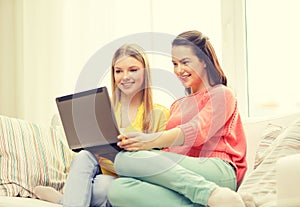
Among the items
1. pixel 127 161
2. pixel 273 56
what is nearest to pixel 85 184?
pixel 127 161

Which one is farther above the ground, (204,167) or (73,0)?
(73,0)

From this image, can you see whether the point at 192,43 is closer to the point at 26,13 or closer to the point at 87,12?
the point at 87,12

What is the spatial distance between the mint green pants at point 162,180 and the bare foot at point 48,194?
12.4 inches

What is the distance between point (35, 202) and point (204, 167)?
21.8 inches

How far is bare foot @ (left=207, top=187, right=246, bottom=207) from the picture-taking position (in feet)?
4.53

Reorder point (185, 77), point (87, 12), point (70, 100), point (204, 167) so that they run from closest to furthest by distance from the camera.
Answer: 1. point (204, 167)
2. point (70, 100)
3. point (185, 77)
4. point (87, 12)

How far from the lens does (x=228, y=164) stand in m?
1.72

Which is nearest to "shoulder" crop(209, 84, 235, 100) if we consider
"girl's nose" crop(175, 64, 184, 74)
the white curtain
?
"girl's nose" crop(175, 64, 184, 74)

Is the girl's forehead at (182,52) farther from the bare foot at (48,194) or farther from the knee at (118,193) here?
the bare foot at (48,194)

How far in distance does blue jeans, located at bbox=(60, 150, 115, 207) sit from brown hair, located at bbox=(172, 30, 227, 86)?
1.67ft

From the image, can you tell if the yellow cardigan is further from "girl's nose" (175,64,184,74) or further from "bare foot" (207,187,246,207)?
"bare foot" (207,187,246,207)

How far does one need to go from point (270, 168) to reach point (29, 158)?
96 centimetres

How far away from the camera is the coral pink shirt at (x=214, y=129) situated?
1729 mm

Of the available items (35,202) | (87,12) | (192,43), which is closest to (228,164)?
(192,43)
